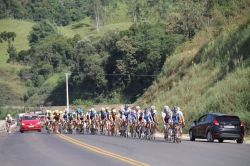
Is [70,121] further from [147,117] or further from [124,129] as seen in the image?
[147,117]

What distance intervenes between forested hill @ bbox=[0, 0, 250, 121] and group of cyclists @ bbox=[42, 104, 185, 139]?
19.4ft

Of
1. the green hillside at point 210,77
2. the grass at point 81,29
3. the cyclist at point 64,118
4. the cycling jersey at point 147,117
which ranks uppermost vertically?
the grass at point 81,29

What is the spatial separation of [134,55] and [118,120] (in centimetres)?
5372

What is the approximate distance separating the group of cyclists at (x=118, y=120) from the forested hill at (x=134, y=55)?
5.91 meters

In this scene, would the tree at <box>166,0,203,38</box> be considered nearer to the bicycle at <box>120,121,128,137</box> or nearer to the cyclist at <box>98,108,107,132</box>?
the cyclist at <box>98,108,107,132</box>

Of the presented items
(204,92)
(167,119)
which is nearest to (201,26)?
(204,92)

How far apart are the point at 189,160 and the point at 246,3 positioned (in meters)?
43.1

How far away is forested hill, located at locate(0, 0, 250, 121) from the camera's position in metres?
51.8

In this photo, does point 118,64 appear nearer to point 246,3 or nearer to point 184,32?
point 184,32

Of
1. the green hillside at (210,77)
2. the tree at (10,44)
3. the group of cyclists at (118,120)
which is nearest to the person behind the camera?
the group of cyclists at (118,120)

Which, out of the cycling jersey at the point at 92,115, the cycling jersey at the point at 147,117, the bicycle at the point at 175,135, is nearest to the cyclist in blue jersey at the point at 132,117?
the cycling jersey at the point at 147,117

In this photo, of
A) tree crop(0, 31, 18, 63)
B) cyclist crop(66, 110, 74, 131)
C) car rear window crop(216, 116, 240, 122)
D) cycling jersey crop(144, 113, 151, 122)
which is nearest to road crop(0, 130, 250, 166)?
car rear window crop(216, 116, 240, 122)

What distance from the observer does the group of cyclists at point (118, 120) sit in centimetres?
3126

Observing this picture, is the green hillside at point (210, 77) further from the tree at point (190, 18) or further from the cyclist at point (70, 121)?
the tree at point (190, 18)
